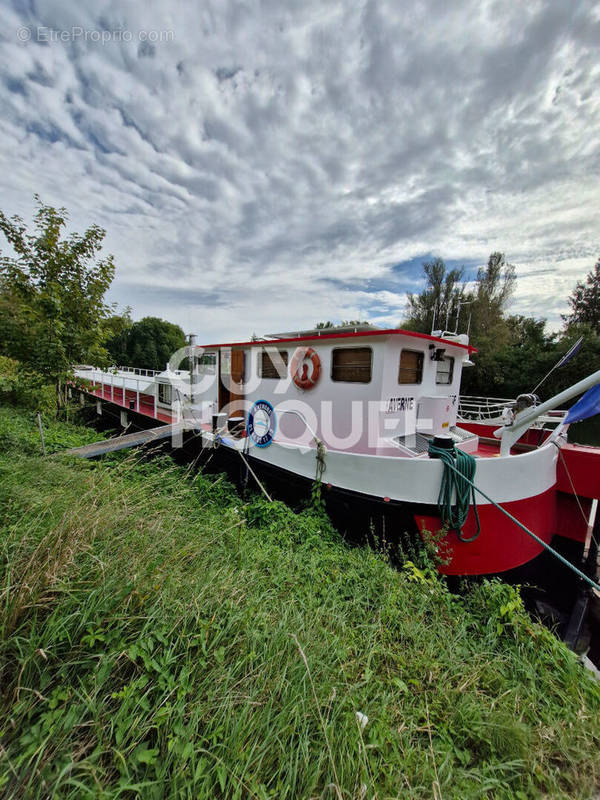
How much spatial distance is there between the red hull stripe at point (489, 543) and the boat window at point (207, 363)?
5.40 metres

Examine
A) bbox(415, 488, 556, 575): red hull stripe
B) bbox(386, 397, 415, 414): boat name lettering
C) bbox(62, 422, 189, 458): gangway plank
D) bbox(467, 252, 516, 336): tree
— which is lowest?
bbox(415, 488, 556, 575): red hull stripe

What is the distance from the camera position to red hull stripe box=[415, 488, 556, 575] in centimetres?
341

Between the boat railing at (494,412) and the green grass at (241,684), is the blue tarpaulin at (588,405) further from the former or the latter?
the green grass at (241,684)

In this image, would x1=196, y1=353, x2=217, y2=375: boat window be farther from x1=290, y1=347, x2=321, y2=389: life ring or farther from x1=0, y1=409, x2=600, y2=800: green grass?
x1=0, y1=409, x2=600, y2=800: green grass

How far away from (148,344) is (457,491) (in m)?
44.3

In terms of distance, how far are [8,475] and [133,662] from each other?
2.37 metres

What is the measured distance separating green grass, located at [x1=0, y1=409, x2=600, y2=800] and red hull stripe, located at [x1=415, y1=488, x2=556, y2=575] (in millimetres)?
1094

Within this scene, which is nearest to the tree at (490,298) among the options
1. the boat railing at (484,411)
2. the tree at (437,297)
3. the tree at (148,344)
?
the tree at (437,297)

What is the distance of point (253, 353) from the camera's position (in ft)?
19.6

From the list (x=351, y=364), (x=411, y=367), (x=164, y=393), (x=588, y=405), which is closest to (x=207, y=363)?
(x=164, y=393)

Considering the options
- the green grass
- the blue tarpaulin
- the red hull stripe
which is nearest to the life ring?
the red hull stripe

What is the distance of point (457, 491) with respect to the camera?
3260 millimetres

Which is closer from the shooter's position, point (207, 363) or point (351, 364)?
point (351, 364)

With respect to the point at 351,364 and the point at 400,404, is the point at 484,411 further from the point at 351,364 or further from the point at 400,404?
the point at 351,364
